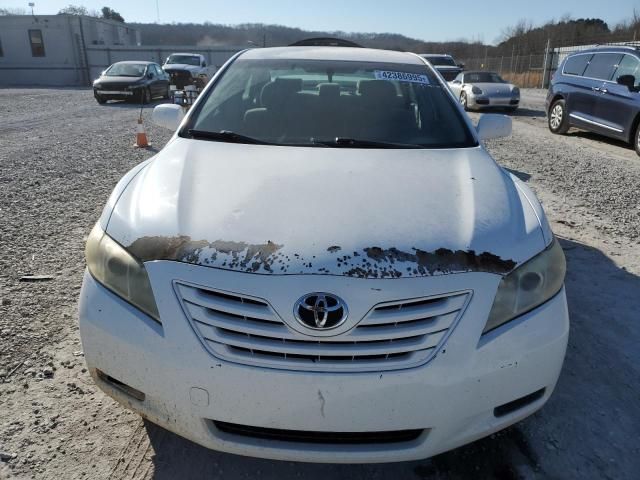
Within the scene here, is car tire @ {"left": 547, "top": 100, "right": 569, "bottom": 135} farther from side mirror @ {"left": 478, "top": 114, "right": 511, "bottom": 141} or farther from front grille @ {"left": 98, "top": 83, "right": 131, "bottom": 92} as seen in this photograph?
front grille @ {"left": 98, "top": 83, "right": 131, "bottom": 92}

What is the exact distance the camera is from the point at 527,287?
176 centimetres

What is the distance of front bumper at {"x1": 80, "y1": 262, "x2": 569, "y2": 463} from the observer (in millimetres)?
1559

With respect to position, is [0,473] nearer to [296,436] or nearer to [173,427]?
[173,427]

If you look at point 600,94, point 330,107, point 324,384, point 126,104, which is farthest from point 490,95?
point 324,384

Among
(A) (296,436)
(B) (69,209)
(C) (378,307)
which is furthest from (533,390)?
(B) (69,209)

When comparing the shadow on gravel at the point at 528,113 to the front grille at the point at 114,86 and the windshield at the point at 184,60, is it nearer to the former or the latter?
the front grille at the point at 114,86

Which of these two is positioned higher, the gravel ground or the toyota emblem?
the toyota emblem

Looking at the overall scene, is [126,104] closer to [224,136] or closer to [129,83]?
[129,83]

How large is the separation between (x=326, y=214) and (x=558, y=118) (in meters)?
10.7

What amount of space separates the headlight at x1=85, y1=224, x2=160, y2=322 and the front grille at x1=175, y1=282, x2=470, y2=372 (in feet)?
0.63

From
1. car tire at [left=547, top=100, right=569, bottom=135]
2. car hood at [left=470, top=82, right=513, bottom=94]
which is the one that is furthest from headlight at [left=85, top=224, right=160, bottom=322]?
car hood at [left=470, top=82, right=513, bottom=94]

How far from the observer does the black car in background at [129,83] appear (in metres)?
17.3

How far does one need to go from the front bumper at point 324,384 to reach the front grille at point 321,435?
2cm

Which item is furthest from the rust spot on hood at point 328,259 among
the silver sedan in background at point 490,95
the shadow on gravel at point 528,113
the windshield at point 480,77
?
the windshield at point 480,77
